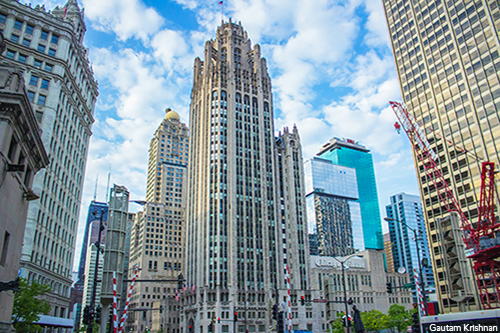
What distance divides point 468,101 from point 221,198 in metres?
72.6

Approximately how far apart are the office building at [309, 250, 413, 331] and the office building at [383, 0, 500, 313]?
4031 centimetres

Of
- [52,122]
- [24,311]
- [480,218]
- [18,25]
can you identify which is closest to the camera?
[24,311]

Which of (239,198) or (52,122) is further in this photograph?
(239,198)

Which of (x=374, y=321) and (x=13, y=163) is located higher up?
(x=13, y=163)

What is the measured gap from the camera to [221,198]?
123 m

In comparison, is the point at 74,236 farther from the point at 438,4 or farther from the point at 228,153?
the point at 438,4

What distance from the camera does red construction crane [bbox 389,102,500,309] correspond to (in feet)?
231

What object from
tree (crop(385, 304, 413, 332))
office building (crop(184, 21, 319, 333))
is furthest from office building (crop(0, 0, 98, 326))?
tree (crop(385, 304, 413, 332))

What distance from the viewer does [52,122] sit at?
68.8 meters

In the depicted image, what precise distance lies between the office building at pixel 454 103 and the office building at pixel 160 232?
92.3m

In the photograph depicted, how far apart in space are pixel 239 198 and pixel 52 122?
6636 centimetres

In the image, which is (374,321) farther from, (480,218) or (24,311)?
(24,311)

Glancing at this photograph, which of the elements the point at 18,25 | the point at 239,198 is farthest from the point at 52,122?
the point at 239,198

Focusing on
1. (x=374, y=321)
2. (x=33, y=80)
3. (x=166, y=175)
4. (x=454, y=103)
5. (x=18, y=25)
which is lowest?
(x=374, y=321)
